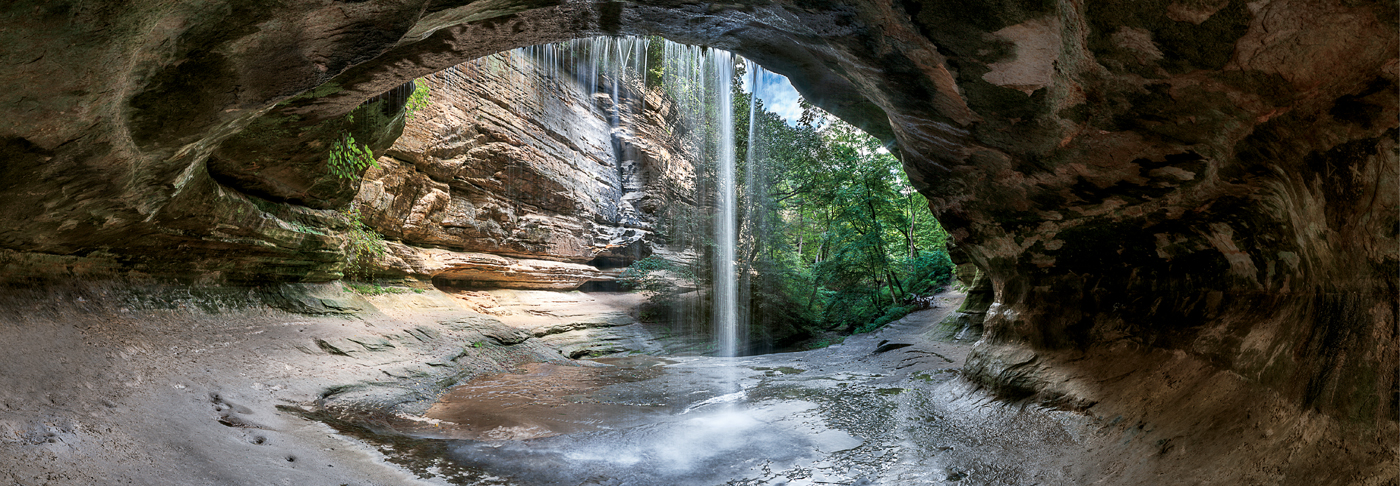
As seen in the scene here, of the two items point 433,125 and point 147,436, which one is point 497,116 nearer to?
point 433,125

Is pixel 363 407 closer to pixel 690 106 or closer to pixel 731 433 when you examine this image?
pixel 731 433

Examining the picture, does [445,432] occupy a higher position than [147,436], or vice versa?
[147,436]

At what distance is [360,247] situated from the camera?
9.73m

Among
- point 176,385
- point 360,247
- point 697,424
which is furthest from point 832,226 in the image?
point 176,385

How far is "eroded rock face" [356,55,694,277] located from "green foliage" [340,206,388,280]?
0.84 m

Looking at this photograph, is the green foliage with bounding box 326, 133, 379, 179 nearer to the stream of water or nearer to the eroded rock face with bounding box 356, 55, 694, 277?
the eroded rock face with bounding box 356, 55, 694, 277

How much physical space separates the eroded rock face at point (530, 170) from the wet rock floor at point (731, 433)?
243 inches

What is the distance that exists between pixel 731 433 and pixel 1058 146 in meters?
3.28

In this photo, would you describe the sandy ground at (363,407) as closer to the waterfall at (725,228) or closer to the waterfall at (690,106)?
the waterfall at (725,228)

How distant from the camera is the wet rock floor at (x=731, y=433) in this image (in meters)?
3.82

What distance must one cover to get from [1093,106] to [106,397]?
6.27m

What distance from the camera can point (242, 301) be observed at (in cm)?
687

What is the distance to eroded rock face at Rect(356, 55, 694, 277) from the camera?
39.4 ft

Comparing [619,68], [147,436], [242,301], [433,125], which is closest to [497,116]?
[433,125]
